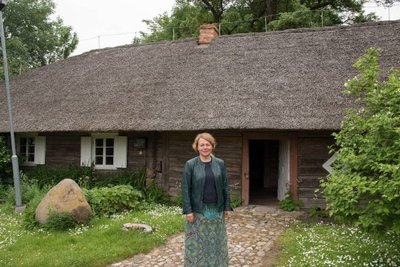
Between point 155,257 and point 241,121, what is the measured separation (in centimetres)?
441

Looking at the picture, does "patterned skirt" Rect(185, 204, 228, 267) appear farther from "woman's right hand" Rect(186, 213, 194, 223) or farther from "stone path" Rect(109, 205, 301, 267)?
"stone path" Rect(109, 205, 301, 267)

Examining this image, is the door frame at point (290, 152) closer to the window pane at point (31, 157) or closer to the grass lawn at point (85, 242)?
the grass lawn at point (85, 242)

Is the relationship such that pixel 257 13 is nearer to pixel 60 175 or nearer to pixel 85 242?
pixel 60 175

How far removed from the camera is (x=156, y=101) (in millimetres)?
11461

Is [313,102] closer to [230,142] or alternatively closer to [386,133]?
[230,142]

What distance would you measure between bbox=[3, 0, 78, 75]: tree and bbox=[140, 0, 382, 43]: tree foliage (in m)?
A: 8.42

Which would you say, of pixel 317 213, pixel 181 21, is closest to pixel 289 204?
pixel 317 213

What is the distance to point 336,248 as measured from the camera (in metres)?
6.52

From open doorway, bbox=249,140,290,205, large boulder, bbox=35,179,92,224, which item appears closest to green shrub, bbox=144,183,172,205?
large boulder, bbox=35,179,92,224

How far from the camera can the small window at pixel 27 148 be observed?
1399 cm

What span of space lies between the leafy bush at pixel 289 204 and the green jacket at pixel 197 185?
16.6 feet

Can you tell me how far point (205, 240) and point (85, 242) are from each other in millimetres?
2944

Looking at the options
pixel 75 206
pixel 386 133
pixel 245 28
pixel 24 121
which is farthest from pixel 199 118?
pixel 245 28

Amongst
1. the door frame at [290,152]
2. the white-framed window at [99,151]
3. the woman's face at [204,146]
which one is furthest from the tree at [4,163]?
the woman's face at [204,146]
